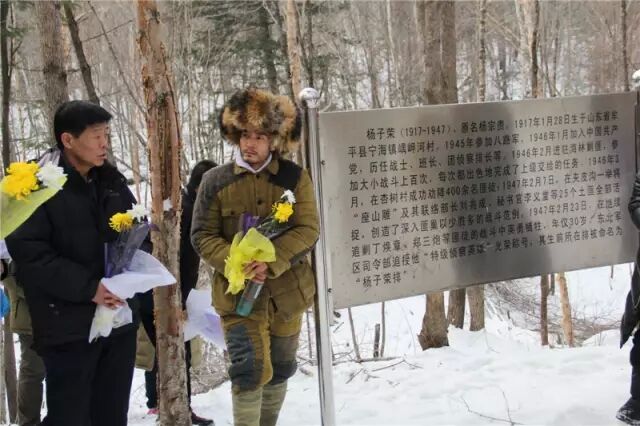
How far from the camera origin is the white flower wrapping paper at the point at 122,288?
234cm

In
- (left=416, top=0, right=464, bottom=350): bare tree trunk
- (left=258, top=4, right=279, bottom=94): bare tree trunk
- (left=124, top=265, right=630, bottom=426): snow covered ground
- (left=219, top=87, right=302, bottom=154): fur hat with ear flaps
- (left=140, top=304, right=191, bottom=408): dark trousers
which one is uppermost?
(left=258, top=4, right=279, bottom=94): bare tree trunk

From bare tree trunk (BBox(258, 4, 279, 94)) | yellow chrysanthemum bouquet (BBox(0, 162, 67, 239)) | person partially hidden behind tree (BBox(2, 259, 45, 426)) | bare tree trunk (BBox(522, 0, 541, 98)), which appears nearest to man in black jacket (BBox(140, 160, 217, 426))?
person partially hidden behind tree (BBox(2, 259, 45, 426))

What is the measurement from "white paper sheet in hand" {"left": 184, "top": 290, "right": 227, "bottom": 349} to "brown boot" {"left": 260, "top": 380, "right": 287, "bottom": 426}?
2.80 ft

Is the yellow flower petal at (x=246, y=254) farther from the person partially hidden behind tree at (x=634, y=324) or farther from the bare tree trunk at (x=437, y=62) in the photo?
the bare tree trunk at (x=437, y=62)

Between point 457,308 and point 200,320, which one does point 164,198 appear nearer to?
point 200,320

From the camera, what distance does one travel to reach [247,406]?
2.65 meters

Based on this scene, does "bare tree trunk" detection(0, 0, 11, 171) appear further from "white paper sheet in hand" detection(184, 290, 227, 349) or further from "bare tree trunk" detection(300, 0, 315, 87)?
"bare tree trunk" detection(300, 0, 315, 87)

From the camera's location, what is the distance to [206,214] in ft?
8.93

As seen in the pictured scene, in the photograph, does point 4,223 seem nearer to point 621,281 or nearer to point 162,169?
point 162,169

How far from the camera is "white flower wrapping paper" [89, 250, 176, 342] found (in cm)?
234

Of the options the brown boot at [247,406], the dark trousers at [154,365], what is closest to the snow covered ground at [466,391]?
the dark trousers at [154,365]

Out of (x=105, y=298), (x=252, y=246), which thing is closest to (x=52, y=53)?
(x=105, y=298)

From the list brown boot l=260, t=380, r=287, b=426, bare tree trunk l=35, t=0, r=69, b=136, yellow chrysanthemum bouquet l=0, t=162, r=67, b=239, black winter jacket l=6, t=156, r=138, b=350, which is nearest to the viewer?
yellow chrysanthemum bouquet l=0, t=162, r=67, b=239

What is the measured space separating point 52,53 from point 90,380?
372cm
